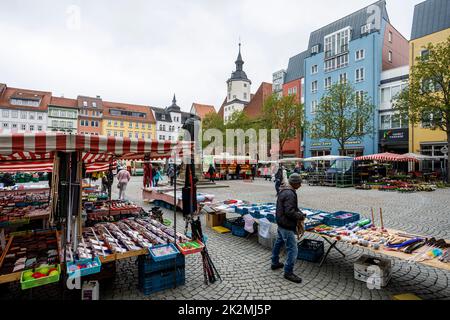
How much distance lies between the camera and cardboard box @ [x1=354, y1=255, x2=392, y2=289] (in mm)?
4035

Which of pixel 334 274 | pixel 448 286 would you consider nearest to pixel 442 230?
pixel 448 286

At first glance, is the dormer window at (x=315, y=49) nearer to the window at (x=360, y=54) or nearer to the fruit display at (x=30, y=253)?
the window at (x=360, y=54)

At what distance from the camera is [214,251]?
5.88 m

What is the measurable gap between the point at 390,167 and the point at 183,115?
199 feet

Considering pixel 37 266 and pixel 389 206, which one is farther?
pixel 389 206

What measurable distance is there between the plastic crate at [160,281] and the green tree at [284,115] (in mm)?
30271

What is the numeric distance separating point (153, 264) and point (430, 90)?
2450 centimetres

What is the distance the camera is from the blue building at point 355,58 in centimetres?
3122

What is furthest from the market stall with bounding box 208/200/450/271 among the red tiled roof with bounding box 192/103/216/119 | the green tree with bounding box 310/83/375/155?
the red tiled roof with bounding box 192/103/216/119

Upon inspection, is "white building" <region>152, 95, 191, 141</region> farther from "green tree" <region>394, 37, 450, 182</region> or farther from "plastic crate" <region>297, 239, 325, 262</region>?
"plastic crate" <region>297, 239, 325, 262</region>

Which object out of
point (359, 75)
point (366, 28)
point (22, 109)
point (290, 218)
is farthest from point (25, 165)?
point (22, 109)

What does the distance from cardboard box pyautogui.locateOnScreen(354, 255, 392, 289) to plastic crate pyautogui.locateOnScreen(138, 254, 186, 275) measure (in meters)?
2.99

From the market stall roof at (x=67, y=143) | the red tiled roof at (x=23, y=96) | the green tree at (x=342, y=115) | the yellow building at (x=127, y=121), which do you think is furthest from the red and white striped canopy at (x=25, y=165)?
the red tiled roof at (x=23, y=96)
